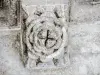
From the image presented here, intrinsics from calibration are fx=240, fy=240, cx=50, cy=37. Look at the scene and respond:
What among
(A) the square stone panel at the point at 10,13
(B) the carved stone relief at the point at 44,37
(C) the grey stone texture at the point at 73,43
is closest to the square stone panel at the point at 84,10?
(C) the grey stone texture at the point at 73,43

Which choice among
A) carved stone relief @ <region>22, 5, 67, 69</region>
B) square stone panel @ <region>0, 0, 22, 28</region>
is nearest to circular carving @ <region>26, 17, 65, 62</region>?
carved stone relief @ <region>22, 5, 67, 69</region>

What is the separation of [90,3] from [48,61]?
1.46 feet

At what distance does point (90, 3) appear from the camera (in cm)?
149

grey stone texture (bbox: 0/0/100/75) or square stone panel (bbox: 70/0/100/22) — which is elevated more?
square stone panel (bbox: 70/0/100/22)

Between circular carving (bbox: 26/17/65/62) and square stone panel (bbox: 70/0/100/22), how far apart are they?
0.67ft

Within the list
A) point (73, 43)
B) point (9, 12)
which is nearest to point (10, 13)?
point (9, 12)

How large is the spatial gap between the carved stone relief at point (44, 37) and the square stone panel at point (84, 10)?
0.53 ft

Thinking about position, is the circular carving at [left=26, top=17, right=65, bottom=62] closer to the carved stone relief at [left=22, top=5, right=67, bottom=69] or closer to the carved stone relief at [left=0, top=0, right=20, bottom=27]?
the carved stone relief at [left=22, top=5, right=67, bottom=69]

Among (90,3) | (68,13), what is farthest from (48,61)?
(90,3)

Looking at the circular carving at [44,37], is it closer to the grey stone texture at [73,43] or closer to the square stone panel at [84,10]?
the grey stone texture at [73,43]

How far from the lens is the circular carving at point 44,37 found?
4.21 feet

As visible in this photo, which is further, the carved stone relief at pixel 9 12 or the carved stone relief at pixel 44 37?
the carved stone relief at pixel 9 12

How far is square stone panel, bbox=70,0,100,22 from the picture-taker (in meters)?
1.48

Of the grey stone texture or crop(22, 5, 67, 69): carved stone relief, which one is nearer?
crop(22, 5, 67, 69): carved stone relief
